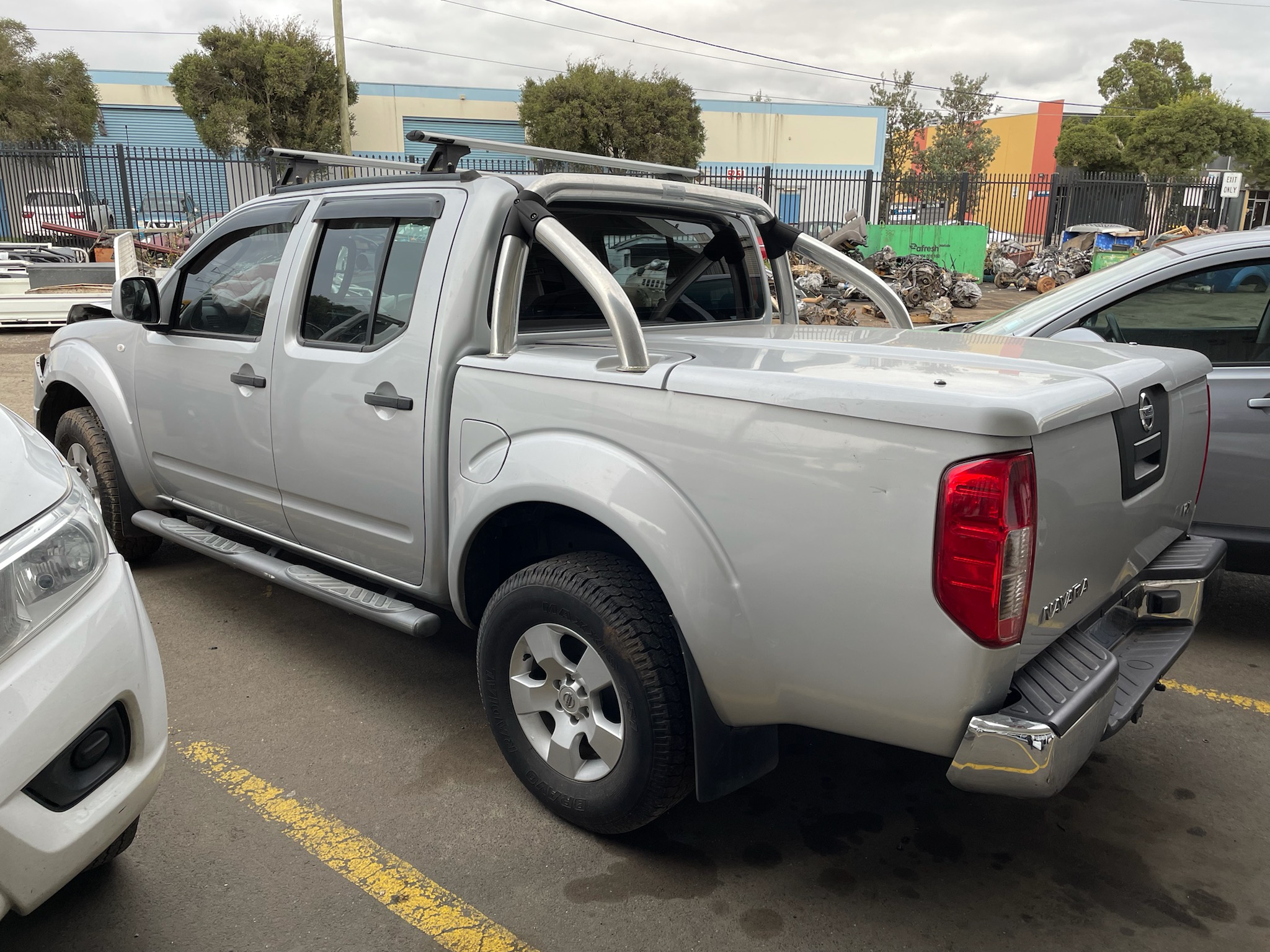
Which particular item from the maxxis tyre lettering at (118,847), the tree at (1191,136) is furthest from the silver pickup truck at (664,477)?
the tree at (1191,136)

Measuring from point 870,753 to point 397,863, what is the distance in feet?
5.22

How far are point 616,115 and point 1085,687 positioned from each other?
35985 mm

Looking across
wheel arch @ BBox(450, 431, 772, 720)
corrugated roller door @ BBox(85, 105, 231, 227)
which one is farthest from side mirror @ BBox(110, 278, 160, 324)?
corrugated roller door @ BBox(85, 105, 231, 227)

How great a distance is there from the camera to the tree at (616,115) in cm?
3528

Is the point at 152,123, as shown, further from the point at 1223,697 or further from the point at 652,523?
the point at 1223,697

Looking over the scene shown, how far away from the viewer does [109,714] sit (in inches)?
76.0

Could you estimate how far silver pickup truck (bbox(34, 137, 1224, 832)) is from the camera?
6.53ft

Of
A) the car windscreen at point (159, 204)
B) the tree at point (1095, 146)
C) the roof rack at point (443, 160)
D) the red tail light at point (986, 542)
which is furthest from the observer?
the tree at point (1095, 146)

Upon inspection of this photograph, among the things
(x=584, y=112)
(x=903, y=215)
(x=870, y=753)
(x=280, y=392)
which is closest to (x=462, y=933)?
(x=870, y=753)

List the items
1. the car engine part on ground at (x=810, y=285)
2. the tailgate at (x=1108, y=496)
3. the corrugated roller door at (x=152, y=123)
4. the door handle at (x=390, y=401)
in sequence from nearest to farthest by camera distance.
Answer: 1. the tailgate at (x=1108, y=496)
2. the door handle at (x=390, y=401)
3. the car engine part on ground at (x=810, y=285)
4. the corrugated roller door at (x=152, y=123)

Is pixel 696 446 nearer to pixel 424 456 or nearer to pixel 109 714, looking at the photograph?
pixel 424 456

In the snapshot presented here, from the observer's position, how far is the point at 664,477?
7.69 feet

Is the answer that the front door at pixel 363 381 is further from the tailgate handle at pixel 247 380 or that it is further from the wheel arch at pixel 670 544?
the wheel arch at pixel 670 544

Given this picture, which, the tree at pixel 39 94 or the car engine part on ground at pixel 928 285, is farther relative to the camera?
the tree at pixel 39 94
